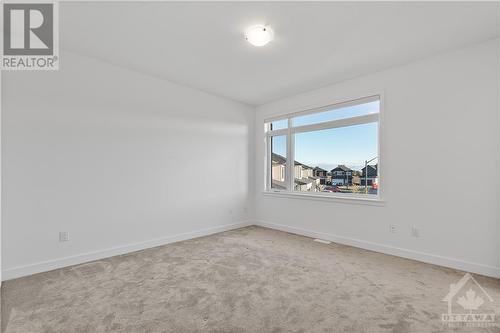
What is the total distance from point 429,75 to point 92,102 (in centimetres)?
440

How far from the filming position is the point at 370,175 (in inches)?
144

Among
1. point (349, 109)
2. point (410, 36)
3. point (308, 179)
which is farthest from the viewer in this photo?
point (308, 179)

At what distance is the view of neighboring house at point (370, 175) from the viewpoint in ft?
11.8

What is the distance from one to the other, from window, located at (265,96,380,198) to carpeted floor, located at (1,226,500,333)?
1217mm

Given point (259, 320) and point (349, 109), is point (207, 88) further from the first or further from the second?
point (259, 320)

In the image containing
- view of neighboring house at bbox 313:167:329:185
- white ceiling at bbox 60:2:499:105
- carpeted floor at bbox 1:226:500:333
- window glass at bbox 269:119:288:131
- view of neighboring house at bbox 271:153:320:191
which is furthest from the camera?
window glass at bbox 269:119:288:131

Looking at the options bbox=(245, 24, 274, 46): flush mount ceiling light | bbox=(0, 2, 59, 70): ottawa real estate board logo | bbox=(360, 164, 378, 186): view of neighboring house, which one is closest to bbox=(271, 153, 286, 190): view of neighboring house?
bbox=(360, 164, 378, 186): view of neighboring house

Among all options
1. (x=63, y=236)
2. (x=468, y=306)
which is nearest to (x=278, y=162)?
(x=468, y=306)

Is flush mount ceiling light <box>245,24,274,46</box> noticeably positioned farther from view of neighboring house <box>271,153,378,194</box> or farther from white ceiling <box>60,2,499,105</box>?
view of neighboring house <box>271,153,378,194</box>

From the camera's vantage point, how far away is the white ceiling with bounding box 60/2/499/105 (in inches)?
84.2

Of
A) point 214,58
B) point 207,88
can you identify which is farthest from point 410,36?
point 207,88

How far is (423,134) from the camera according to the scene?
3.04 m

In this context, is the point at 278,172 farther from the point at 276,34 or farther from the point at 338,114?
the point at 276,34

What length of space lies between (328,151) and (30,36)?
433 cm
